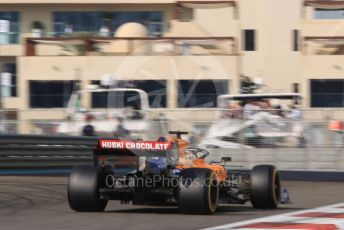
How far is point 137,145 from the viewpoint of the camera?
11148 mm

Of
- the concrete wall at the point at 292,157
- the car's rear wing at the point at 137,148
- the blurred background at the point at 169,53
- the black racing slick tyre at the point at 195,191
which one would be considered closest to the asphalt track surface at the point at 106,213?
the black racing slick tyre at the point at 195,191

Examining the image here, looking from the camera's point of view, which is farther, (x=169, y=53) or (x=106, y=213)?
(x=169, y=53)

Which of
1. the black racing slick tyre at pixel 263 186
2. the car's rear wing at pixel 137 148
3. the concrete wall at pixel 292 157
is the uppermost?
the car's rear wing at pixel 137 148

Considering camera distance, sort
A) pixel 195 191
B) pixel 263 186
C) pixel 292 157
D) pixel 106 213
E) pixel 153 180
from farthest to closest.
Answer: pixel 292 157 < pixel 263 186 < pixel 106 213 < pixel 153 180 < pixel 195 191

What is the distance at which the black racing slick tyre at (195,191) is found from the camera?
10.9 meters

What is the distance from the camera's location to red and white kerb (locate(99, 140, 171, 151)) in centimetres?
1110

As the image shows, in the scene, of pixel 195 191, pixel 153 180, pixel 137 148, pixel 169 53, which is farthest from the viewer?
pixel 169 53

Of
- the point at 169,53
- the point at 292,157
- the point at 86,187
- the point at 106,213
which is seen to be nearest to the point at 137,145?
the point at 86,187

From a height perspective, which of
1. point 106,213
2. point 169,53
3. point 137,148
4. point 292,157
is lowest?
point 292,157

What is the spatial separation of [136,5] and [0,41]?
23.6 ft

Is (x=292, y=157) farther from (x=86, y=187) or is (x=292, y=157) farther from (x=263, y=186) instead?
(x=86, y=187)

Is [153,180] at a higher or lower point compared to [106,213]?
higher

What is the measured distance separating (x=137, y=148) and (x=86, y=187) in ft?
2.78

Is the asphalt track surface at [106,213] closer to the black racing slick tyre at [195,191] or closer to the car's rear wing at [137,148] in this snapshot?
the black racing slick tyre at [195,191]
